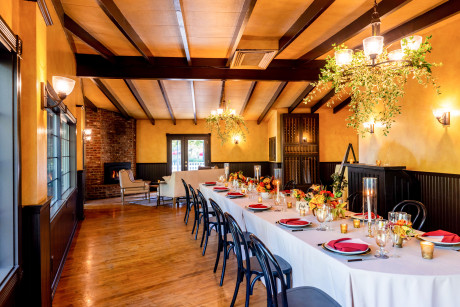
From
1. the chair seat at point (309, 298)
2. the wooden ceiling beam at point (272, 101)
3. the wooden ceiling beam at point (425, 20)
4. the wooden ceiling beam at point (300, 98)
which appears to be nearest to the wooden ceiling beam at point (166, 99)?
the wooden ceiling beam at point (272, 101)

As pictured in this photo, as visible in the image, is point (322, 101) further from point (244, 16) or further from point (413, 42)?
point (413, 42)

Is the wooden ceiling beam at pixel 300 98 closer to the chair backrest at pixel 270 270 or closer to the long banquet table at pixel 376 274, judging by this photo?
the long banquet table at pixel 376 274

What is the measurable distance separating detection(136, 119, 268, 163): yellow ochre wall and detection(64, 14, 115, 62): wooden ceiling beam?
5.90 m

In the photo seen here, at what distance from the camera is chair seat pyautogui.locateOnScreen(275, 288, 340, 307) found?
1845 mm

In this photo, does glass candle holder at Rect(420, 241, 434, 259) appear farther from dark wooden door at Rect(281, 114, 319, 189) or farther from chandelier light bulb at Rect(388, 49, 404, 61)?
dark wooden door at Rect(281, 114, 319, 189)

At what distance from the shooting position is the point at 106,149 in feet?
34.0

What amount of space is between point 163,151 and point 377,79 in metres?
9.90

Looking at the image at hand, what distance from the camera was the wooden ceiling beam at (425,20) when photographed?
405cm

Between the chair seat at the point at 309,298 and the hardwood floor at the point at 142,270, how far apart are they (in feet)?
3.44

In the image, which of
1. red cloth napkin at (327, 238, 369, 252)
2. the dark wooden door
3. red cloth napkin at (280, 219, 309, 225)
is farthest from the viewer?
the dark wooden door

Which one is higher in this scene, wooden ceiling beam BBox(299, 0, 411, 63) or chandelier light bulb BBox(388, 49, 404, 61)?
wooden ceiling beam BBox(299, 0, 411, 63)

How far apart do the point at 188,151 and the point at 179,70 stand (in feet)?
19.5

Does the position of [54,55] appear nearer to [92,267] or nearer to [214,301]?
[92,267]

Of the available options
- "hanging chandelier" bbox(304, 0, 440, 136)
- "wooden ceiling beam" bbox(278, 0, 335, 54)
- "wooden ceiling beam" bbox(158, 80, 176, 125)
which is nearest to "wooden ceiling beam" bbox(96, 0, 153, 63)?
"wooden ceiling beam" bbox(158, 80, 176, 125)
